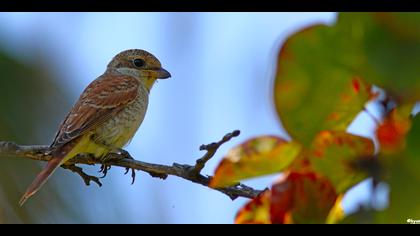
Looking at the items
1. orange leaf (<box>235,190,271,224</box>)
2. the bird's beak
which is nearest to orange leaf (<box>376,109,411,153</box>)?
orange leaf (<box>235,190,271,224</box>)

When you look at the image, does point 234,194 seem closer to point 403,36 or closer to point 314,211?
point 314,211

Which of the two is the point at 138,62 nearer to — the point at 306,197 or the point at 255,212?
the point at 255,212

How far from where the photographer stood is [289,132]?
0.61m

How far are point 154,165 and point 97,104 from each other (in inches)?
62.6

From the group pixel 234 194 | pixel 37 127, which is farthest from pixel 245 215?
pixel 37 127

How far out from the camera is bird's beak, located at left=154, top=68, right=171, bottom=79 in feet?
15.4

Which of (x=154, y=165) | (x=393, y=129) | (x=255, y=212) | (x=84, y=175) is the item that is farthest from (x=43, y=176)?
(x=393, y=129)

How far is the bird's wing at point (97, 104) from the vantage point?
3.72m

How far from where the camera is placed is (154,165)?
2.63 meters

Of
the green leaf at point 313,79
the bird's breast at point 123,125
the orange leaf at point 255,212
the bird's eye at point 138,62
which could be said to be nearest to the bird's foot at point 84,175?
the bird's breast at point 123,125

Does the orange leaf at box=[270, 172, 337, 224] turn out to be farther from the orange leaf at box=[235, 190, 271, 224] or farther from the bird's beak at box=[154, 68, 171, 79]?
the bird's beak at box=[154, 68, 171, 79]

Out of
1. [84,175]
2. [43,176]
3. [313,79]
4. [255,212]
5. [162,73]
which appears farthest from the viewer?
[162,73]

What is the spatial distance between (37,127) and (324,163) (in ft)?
12.1

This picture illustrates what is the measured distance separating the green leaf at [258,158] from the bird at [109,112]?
245 cm
